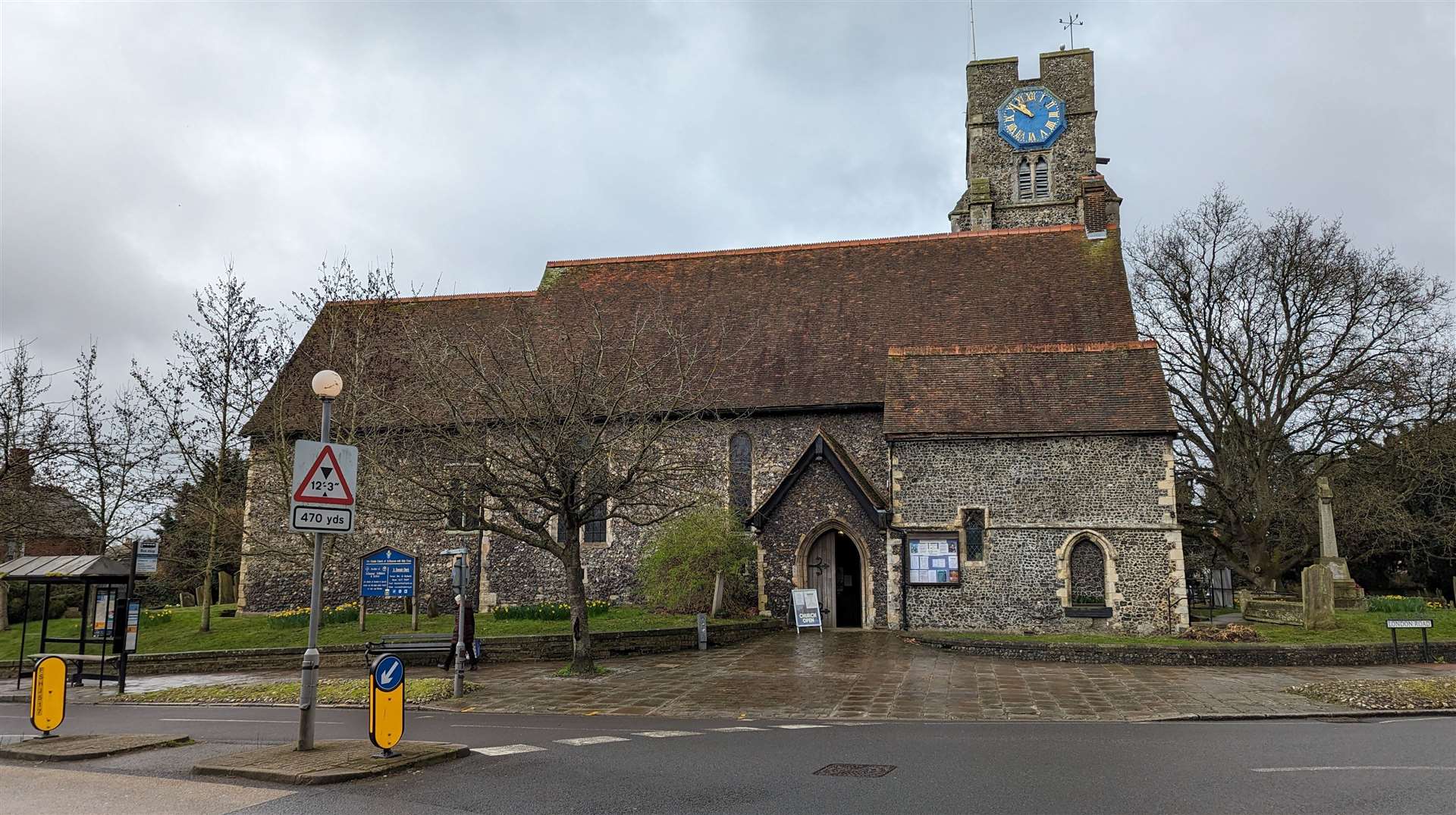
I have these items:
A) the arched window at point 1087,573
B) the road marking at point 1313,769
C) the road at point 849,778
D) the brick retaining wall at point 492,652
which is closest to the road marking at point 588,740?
the road at point 849,778

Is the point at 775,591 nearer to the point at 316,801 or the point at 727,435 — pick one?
the point at 727,435

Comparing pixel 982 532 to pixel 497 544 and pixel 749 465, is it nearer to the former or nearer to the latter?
pixel 749 465

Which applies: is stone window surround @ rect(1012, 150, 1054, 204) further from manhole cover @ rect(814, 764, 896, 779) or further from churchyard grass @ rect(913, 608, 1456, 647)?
manhole cover @ rect(814, 764, 896, 779)

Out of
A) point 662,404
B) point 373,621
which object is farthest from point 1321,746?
point 373,621

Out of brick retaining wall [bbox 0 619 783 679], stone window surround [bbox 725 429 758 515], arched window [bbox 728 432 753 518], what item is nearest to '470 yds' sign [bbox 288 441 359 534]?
brick retaining wall [bbox 0 619 783 679]

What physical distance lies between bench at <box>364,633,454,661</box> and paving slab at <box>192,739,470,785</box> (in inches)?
306

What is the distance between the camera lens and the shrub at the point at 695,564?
22812 mm

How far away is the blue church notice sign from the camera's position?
18.9 metres

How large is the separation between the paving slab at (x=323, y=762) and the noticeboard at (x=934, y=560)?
47.0 ft

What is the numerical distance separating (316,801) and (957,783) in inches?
199

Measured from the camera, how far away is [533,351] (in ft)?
54.8

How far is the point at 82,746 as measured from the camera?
31.9 feet

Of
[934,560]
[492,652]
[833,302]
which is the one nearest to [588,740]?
[492,652]

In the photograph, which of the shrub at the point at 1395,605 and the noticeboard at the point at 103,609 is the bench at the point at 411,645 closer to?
the noticeboard at the point at 103,609
